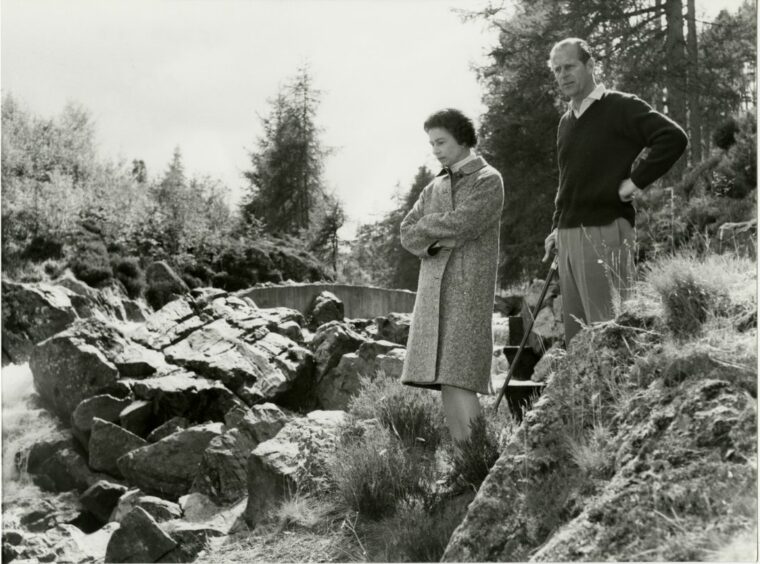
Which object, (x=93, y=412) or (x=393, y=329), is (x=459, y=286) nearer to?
(x=93, y=412)

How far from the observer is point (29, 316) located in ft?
46.5

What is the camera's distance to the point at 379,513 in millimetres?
4754

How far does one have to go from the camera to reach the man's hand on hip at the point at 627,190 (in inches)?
Answer: 176

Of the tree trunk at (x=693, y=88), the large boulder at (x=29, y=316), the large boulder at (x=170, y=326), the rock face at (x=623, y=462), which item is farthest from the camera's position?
the tree trunk at (x=693, y=88)

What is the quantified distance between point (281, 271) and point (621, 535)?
75.0ft

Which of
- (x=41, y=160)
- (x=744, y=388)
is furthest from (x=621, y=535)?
(x=41, y=160)

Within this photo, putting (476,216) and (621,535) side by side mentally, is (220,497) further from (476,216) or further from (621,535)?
(621,535)

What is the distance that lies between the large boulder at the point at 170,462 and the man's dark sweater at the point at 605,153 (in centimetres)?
495

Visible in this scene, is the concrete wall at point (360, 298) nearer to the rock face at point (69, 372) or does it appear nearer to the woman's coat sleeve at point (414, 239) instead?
the rock face at point (69, 372)

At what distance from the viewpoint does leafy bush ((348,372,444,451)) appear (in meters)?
5.54

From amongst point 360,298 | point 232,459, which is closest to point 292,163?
point 360,298

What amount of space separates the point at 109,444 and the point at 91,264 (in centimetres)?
1008

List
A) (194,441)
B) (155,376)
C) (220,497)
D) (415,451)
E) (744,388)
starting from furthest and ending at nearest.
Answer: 1. (155,376)
2. (194,441)
3. (220,497)
4. (415,451)
5. (744,388)

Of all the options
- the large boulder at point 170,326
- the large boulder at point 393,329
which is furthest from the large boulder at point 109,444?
the large boulder at point 393,329
